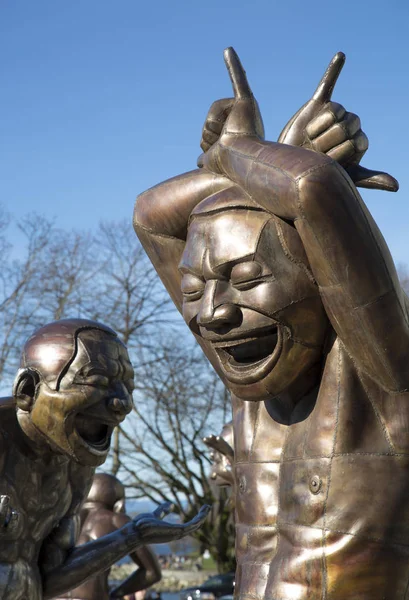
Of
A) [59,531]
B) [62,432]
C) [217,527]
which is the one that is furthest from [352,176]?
[217,527]

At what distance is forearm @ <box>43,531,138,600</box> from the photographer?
4.86m

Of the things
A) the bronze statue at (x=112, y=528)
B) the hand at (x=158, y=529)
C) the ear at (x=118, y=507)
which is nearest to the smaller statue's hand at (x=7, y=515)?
the hand at (x=158, y=529)

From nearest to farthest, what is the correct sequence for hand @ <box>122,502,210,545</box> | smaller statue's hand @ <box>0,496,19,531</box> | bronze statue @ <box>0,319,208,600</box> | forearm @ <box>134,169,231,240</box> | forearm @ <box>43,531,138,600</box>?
1. forearm @ <box>134,169,231,240</box>
2. smaller statue's hand @ <box>0,496,19,531</box>
3. bronze statue @ <box>0,319,208,600</box>
4. forearm @ <box>43,531,138,600</box>
5. hand @ <box>122,502,210,545</box>

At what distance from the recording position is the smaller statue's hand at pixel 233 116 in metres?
3.34

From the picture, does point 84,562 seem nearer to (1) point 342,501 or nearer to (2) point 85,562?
(2) point 85,562

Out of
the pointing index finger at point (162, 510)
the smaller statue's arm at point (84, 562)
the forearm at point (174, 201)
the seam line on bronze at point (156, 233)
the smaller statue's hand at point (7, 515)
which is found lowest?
the smaller statue's arm at point (84, 562)

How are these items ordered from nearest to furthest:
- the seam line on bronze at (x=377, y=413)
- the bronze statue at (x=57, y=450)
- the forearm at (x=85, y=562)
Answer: the seam line on bronze at (x=377, y=413) < the bronze statue at (x=57, y=450) < the forearm at (x=85, y=562)

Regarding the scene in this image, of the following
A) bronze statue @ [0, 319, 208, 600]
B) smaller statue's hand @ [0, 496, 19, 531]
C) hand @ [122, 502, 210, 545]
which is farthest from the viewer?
hand @ [122, 502, 210, 545]

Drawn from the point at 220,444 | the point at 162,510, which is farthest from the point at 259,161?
the point at 220,444

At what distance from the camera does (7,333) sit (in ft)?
58.1

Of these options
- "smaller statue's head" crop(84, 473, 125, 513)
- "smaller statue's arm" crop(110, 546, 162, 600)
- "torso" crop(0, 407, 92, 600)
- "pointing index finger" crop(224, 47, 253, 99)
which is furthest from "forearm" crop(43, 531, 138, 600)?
"smaller statue's head" crop(84, 473, 125, 513)

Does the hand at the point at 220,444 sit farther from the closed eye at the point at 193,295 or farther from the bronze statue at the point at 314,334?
the closed eye at the point at 193,295

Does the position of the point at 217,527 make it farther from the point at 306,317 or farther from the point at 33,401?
the point at 306,317

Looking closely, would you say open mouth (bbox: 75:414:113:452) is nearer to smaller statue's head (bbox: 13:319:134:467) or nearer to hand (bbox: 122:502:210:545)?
smaller statue's head (bbox: 13:319:134:467)
